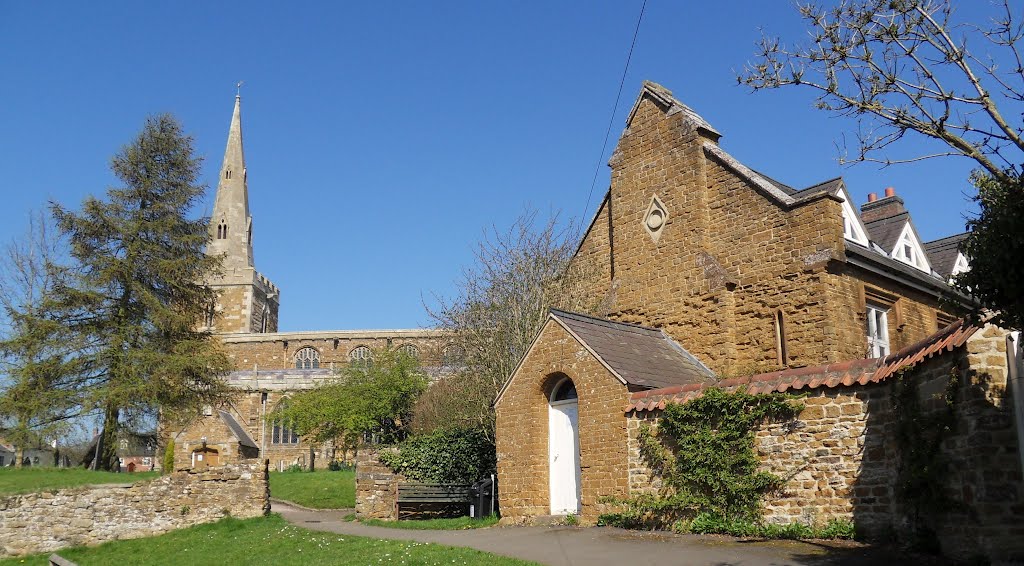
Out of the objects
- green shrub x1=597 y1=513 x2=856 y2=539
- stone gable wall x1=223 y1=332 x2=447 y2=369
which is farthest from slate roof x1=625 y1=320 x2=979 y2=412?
stone gable wall x1=223 y1=332 x2=447 y2=369

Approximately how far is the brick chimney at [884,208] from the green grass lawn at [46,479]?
24.0 meters

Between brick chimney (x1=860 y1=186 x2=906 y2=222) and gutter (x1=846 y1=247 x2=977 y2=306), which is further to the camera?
brick chimney (x1=860 y1=186 x2=906 y2=222)

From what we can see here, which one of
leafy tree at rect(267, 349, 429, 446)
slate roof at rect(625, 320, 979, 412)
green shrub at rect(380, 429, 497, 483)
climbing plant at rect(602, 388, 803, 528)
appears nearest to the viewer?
slate roof at rect(625, 320, 979, 412)

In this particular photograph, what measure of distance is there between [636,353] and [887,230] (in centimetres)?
1124

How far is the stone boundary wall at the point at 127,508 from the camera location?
60.3 ft

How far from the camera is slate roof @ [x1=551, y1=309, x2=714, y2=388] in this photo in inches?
593

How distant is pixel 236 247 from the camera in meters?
72.1

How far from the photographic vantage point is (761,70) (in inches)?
360

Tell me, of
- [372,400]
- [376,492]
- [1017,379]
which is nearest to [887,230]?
[1017,379]

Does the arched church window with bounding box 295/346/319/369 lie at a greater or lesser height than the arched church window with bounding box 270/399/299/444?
greater

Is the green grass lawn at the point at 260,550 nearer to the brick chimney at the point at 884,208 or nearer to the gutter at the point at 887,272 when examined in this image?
the gutter at the point at 887,272

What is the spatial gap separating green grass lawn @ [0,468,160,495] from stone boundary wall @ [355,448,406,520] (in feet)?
17.7

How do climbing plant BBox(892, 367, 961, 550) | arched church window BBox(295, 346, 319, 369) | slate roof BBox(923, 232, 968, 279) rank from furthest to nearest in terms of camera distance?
arched church window BBox(295, 346, 319, 369) → slate roof BBox(923, 232, 968, 279) → climbing plant BBox(892, 367, 961, 550)

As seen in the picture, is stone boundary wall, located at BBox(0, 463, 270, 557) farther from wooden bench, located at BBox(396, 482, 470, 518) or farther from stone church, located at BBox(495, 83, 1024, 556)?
stone church, located at BBox(495, 83, 1024, 556)
